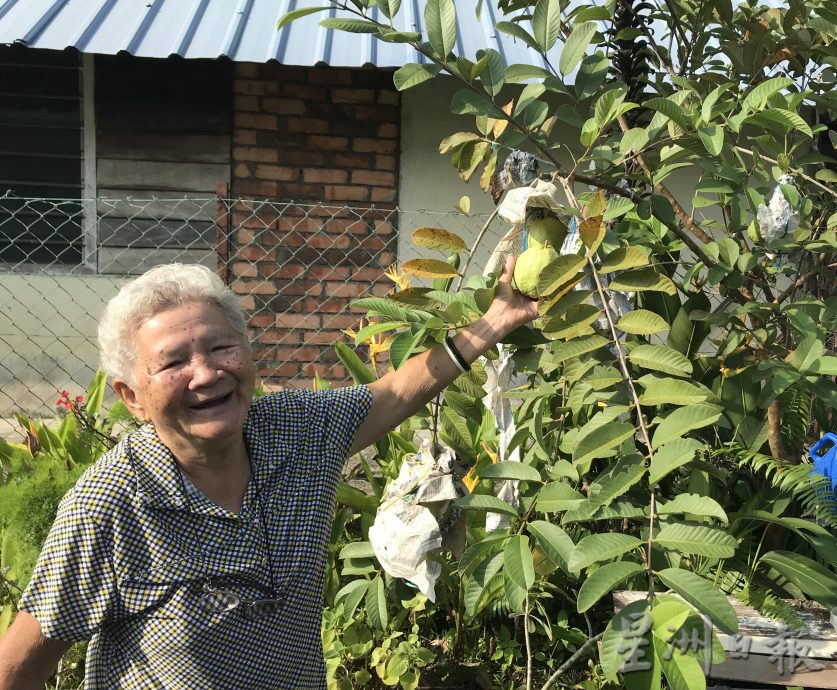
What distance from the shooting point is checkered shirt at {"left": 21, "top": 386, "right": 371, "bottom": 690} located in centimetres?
141

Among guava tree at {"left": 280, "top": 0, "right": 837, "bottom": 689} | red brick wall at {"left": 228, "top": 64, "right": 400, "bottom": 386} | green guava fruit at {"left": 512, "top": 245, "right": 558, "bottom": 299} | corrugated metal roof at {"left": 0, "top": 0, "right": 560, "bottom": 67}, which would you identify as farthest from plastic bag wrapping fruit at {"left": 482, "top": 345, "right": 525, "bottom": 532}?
red brick wall at {"left": 228, "top": 64, "right": 400, "bottom": 386}

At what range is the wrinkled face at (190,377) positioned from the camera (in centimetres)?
142

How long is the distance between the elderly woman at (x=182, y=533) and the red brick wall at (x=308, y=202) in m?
3.21

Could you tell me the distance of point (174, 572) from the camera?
1.44 metres

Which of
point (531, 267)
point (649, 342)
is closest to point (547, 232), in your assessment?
point (531, 267)

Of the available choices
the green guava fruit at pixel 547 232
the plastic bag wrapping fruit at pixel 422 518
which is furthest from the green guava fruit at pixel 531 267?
the plastic bag wrapping fruit at pixel 422 518

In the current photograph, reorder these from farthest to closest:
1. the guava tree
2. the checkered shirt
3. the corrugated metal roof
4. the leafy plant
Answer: the corrugated metal roof
the leafy plant
the checkered shirt
the guava tree

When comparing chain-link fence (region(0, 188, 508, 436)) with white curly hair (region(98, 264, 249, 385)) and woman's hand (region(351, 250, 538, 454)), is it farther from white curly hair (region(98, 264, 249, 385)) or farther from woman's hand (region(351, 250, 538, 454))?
white curly hair (region(98, 264, 249, 385))

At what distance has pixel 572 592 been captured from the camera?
2441 mm

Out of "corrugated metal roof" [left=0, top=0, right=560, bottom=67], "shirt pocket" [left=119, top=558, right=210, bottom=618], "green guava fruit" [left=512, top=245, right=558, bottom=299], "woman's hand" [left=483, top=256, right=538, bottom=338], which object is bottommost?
"shirt pocket" [left=119, top=558, right=210, bottom=618]

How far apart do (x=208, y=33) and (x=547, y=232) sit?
3556 mm

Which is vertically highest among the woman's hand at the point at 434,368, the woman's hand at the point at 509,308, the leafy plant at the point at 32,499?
the woman's hand at the point at 509,308


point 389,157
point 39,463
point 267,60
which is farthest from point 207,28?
point 39,463

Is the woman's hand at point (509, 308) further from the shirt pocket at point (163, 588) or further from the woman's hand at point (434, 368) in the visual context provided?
the shirt pocket at point (163, 588)
